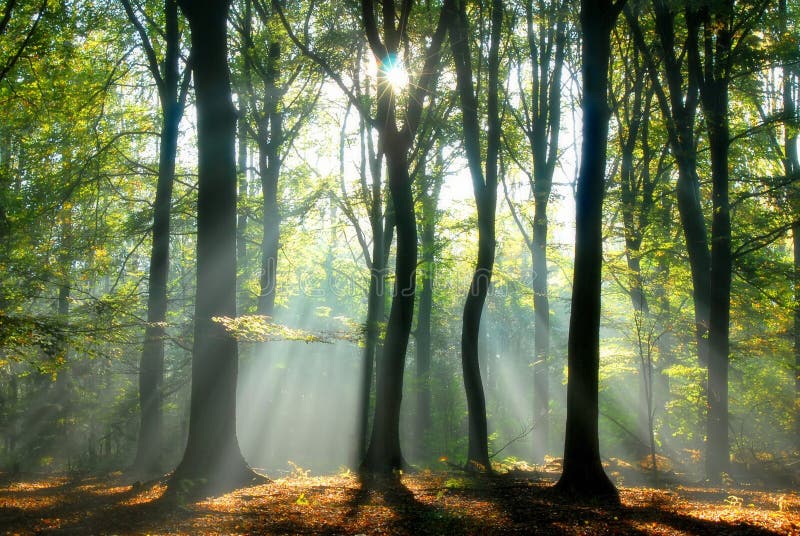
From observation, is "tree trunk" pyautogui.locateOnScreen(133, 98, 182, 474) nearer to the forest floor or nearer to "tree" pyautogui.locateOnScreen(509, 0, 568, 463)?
the forest floor

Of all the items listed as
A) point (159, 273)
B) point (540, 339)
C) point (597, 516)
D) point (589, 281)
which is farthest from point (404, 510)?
point (540, 339)

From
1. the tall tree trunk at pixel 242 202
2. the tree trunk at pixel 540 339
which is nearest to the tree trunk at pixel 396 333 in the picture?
the tree trunk at pixel 540 339

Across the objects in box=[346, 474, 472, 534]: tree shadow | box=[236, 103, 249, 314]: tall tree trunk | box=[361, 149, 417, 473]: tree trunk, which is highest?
box=[236, 103, 249, 314]: tall tree trunk

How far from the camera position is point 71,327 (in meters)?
7.48

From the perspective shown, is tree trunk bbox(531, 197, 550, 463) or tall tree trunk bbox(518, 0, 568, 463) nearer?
tall tree trunk bbox(518, 0, 568, 463)

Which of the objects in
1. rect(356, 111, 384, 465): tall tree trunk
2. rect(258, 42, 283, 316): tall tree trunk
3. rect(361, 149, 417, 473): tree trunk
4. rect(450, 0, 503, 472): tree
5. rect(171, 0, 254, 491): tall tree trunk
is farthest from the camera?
rect(258, 42, 283, 316): tall tree trunk

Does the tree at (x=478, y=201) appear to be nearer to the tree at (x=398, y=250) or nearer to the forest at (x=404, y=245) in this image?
the forest at (x=404, y=245)

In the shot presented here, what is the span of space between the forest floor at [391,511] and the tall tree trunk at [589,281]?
621 millimetres

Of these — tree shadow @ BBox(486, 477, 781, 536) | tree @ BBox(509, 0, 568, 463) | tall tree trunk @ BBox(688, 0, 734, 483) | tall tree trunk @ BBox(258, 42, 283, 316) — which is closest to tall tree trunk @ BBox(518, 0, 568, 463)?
tree @ BBox(509, 0, 568, 463)

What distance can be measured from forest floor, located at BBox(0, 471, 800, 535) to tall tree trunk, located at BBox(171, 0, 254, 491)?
2.92ft

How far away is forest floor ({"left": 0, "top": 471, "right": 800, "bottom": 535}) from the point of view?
5.65 metres

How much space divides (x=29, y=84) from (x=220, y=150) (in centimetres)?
585

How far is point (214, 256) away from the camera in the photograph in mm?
9086

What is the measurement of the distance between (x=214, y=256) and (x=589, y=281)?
17.9 ft
